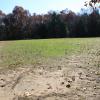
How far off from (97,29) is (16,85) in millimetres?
74417

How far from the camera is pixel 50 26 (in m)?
84.9

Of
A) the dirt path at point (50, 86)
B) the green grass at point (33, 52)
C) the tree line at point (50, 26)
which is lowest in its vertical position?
the green grass at point (33, 52)

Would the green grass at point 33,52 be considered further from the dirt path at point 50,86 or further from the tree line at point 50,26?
the tree line at point 50,26

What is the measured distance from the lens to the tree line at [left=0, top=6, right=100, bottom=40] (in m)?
83.6

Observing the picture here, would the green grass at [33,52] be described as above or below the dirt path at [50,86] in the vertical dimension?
below

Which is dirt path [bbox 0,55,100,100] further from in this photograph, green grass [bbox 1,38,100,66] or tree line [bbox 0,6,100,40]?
tree line [bbox 0,6,100,40]

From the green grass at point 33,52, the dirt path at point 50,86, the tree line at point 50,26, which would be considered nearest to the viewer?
the dirt path at point 50,86

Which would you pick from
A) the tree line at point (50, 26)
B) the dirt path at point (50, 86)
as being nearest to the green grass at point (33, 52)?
the dirt path at point (50, 86)

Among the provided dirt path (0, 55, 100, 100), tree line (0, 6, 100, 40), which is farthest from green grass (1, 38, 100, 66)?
tree line (0, 6, 100, 40)

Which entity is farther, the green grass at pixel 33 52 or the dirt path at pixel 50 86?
the green grass at pixel 33 52

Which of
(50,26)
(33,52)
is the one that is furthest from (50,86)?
(50,26)

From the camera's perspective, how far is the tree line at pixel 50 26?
3290 inches

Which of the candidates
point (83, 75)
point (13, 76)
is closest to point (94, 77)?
point (83, 75)

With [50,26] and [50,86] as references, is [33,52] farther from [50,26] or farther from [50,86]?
[50,26]
